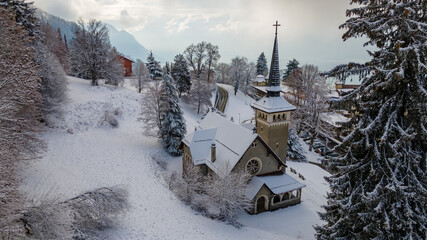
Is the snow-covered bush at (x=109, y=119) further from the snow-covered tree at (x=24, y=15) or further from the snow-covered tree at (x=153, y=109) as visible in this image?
the snow-covered tree at (x=24, y=15)

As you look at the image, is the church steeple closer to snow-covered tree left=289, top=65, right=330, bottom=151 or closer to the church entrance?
the church entrance

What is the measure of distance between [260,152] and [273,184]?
3.03m

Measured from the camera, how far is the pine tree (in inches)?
351

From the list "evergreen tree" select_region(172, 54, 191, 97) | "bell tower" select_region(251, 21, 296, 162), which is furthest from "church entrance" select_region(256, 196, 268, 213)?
"evergreen tree" select_region(172, 54, 191, 97)

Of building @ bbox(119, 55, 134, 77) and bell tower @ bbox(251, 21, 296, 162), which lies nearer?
bell tower @ bbox(251, 21, 296, 162)

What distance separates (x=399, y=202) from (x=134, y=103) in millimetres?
35745

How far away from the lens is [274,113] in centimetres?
2356

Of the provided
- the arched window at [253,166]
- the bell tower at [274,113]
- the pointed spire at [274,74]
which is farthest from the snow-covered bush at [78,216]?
the pointed spire at [274,74]

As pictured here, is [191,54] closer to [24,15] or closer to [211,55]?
[211,55]

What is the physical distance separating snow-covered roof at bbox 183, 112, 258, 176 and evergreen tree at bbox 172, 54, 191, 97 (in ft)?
76.3

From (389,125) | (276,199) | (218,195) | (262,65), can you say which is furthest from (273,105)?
(262,65)

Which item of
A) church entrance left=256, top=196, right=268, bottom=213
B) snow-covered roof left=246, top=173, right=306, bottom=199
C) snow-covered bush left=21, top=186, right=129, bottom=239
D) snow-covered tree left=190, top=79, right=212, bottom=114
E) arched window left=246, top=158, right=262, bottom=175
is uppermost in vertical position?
snow-covered tree left=190, top=79, right=212, bottom=114

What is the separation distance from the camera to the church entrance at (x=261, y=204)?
72.6 feet

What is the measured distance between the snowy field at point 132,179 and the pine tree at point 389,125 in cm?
956
